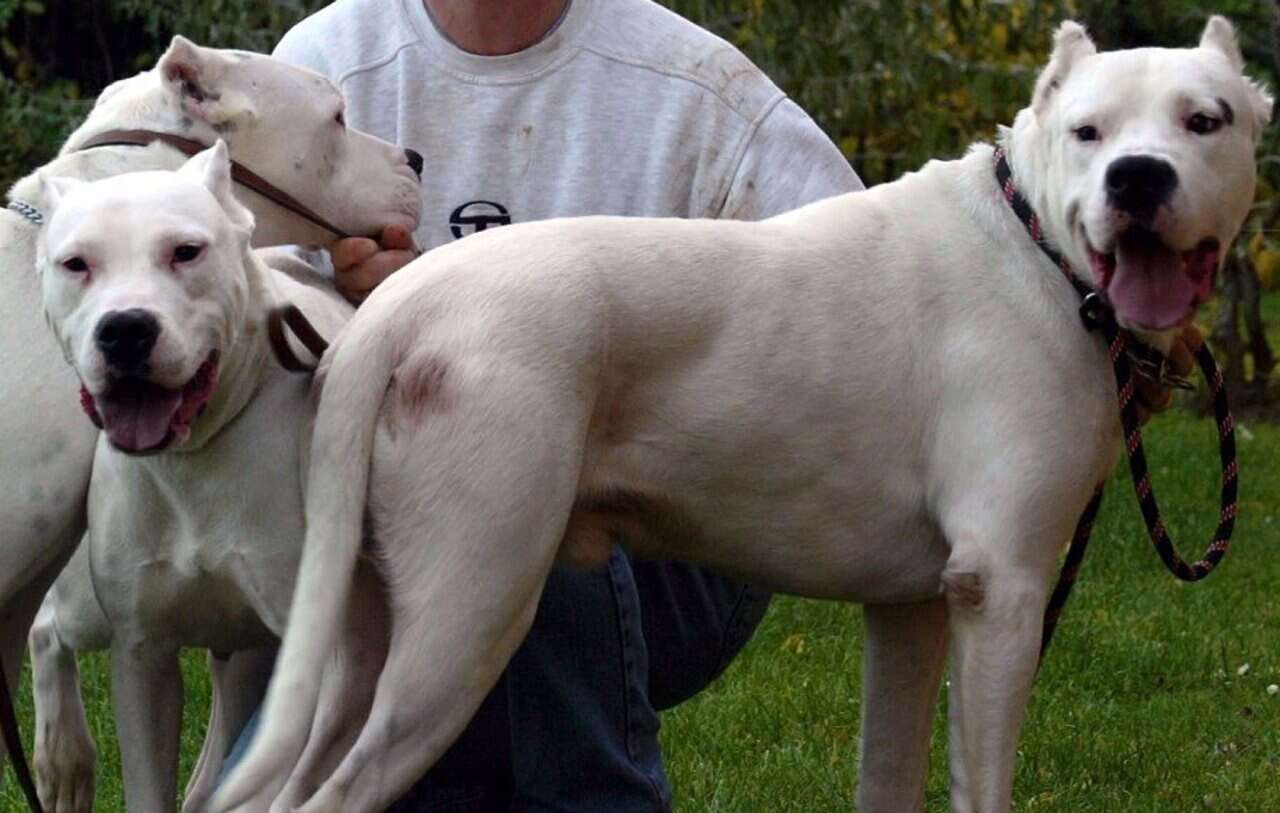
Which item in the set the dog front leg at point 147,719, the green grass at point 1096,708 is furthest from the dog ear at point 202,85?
the green grass at point 1096,708

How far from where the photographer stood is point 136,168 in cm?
379

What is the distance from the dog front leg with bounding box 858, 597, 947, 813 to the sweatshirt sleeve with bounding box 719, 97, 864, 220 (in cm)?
87

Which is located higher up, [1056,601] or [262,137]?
[262,137]

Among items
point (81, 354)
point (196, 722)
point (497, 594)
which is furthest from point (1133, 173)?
point (196, 722)

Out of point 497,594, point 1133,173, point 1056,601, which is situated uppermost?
point 1133,173

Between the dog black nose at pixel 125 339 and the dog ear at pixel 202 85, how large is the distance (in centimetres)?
87

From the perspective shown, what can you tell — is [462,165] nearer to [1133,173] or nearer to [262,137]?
[262,137]

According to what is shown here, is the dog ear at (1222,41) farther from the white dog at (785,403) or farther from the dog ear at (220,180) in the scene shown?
the dog ear at (220,180)

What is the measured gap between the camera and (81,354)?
317 cm

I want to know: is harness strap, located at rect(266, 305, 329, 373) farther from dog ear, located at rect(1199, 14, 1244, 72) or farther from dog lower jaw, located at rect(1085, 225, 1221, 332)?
dog ear, located at rect(1199, 14, 1244, 72)

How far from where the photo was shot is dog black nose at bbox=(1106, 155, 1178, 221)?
321 centimetres

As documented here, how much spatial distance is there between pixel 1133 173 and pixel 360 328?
1.14 meters

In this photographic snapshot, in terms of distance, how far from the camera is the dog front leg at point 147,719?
3.62m

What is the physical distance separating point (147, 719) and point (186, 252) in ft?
2.78
